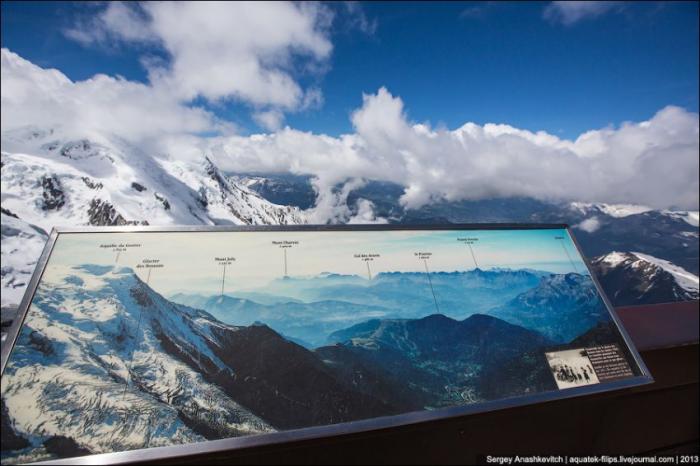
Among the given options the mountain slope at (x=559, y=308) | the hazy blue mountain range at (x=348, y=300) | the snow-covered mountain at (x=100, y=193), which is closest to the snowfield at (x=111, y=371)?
the hazy blue mountain range at (x=348, y=300)

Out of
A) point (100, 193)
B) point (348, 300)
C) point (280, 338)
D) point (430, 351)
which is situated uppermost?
point (100, 193)

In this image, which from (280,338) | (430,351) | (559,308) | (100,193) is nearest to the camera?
(280,338)

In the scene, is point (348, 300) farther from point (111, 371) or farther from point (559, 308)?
point (559, 308)

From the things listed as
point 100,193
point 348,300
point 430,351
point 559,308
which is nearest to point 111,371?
point 348,300

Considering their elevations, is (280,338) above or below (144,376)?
above

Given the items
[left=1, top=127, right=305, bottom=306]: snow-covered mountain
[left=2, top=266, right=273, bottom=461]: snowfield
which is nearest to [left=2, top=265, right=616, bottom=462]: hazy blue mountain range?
[left=2, top=266, right=273, bottom=461]: snowfield

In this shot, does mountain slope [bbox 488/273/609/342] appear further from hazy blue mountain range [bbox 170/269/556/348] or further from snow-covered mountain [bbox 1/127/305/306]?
snow-covered mountain [bbox 1/127/305/306]
